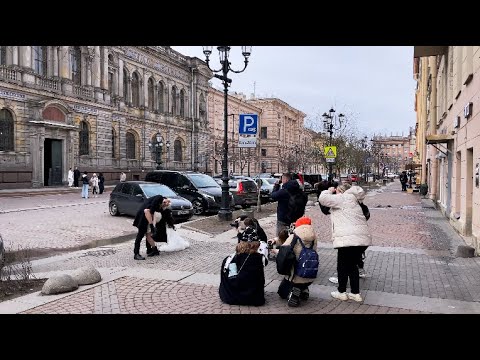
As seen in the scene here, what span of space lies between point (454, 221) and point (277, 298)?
960 centimetres

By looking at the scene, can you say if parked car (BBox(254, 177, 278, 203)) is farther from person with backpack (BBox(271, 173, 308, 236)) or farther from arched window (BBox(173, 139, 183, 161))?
arched window (BBox(173, 139, 183, 161))

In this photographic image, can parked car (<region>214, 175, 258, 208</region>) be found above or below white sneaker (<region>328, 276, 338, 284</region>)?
above

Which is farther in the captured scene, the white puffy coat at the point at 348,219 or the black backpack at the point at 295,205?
the black backpack at the point at 295,205

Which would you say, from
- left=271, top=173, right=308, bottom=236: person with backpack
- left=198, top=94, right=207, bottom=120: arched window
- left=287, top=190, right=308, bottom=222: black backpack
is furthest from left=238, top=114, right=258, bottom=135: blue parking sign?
left=198, top=94, right=207, bottom=120: arched window

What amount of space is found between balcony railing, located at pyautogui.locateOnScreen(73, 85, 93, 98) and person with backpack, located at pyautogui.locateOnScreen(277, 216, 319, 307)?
37.2 metres

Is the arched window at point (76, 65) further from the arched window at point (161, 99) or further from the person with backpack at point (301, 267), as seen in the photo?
the person with backpack at point (301, 267)

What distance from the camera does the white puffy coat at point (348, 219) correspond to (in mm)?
6246

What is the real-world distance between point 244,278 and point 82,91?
38180 mm

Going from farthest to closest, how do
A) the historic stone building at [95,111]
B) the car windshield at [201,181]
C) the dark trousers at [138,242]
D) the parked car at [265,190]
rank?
the historic stone building at [95,111]
the parked car at [265,190]
the car windshield at [201,181]
the dark trousers at [138,242]

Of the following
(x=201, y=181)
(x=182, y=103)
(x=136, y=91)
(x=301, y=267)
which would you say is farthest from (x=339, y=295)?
(x=182, y=103)

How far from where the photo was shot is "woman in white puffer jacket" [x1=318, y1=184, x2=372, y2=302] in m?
6.26

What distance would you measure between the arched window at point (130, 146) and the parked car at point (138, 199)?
31740mm

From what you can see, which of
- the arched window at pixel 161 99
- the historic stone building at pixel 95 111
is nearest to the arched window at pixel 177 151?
the historic stone building at pixel 95 111
